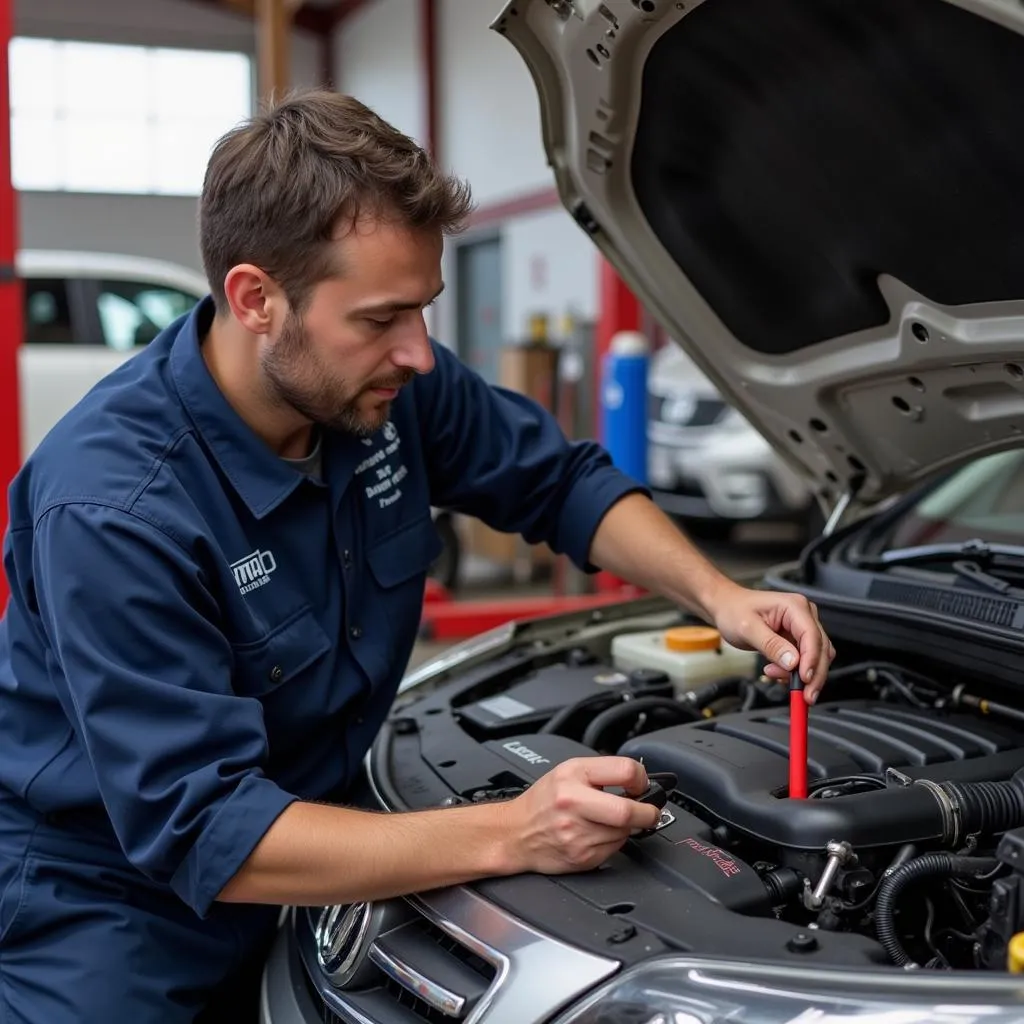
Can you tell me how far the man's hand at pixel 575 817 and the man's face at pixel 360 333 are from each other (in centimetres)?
51

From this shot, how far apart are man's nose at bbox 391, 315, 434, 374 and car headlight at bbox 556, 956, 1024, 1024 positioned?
28.3 inches

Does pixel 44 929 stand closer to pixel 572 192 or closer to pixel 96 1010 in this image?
pixel 96 1010

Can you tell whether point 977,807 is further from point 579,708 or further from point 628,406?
point 628,406

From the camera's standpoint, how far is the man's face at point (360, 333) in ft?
4.42

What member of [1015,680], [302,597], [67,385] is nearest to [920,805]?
[1015,680]

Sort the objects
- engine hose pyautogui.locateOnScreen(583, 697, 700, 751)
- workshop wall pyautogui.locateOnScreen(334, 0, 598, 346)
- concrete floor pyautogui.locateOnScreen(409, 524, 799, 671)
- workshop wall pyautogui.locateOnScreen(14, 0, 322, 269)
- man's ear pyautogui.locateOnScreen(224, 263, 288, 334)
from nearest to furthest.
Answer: man's ear pyautogui.locateOnScreen(224, 263, 288, 334)
engine hose pyautogui.locateOnScreen(583, 697, 700, 751)
concrete floor pyautogui.locateOnScreen(409, 524, 799, 671)
workshop wall pyautogui.locateOnScreen(334, 0, 598, 346)
workshop wall pyautogui.locateOnScreen(14, 0, 322, 269)

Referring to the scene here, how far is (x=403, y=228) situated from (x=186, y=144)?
1269 cm

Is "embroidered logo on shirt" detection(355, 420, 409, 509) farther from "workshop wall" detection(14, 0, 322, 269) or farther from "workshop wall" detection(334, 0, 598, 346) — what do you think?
"workshop wall" detection(14, 0, 322, 269)

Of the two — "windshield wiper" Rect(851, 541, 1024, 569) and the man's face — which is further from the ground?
the man's face

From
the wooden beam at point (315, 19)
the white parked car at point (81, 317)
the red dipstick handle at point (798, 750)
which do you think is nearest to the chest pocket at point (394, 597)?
the red dipstick handle at point (798, 750)

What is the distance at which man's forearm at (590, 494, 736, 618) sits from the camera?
1678mm

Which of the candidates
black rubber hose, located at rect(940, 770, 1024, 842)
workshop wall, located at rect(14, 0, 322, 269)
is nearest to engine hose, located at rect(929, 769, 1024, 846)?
black rubber hose, located at rect(940, 770, 1024, 842)

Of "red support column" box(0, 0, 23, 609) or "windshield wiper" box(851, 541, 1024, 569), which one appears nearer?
"windshield wiper" box(851, 541, 1024, 569)

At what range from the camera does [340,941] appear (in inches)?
51.3
